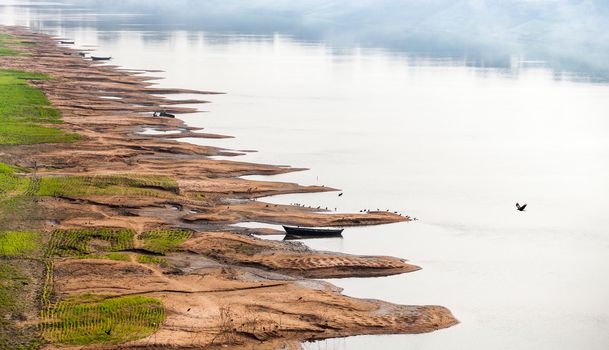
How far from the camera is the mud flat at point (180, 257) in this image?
34.2 metres

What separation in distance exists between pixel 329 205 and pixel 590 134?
137ft

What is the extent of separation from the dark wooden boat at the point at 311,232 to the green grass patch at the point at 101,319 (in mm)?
11931

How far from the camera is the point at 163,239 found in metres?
43.7

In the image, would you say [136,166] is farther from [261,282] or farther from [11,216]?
[261,282]

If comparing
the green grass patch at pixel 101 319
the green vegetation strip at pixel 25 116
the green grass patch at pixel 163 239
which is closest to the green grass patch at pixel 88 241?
the green grass patch at pixel 163 239

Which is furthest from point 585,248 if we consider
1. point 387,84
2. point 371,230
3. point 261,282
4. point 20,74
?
point 387,84

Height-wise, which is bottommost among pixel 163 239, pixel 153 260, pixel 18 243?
pixel 153 260

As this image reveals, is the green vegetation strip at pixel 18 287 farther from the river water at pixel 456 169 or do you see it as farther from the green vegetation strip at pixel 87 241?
the river water at pixel 456 169

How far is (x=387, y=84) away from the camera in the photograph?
123125 millimetres

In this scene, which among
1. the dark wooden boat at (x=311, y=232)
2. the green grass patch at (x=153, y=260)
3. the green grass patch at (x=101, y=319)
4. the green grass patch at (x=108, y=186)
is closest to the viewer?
the green grass patch at (x=101, y=319)

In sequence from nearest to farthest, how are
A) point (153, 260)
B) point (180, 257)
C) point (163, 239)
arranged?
1. point (153, 260)
2. point (180, 257)
3. point (163, 239)

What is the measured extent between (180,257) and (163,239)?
94.7 inches

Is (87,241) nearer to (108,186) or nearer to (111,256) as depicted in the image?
(111,256)

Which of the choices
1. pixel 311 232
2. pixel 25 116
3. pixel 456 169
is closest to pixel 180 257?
pixel 311 232
